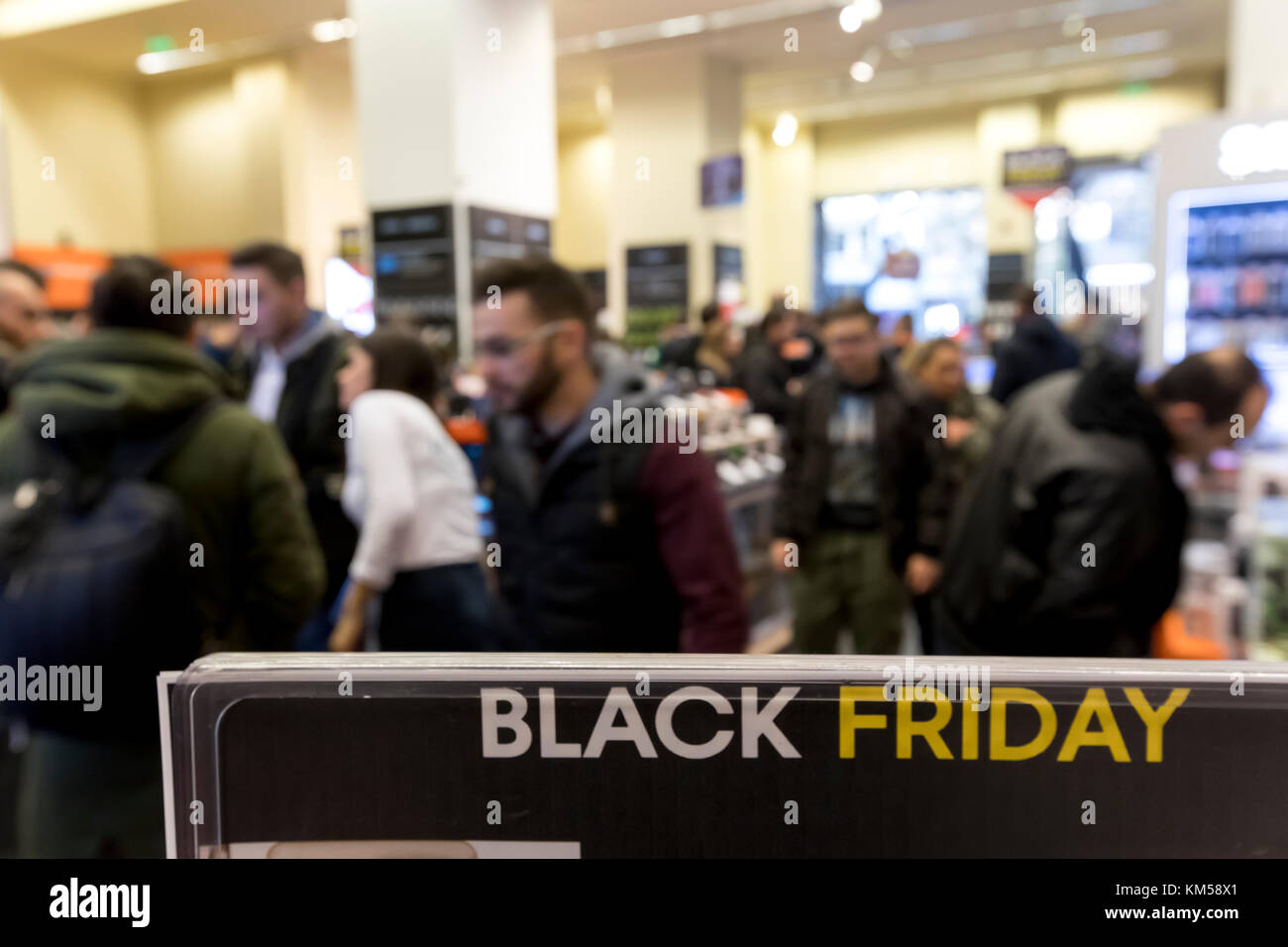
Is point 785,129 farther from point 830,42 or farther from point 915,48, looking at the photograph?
point 830,42

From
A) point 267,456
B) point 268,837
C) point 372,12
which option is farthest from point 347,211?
point 268,837

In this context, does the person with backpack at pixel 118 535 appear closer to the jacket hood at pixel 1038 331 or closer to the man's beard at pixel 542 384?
the man's beard at pixel 542 384

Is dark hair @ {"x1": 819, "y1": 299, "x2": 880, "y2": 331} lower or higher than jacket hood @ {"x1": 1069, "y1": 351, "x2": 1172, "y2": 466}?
higher

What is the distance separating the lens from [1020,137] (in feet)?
41.5

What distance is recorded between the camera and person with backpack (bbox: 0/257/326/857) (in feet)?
5.25

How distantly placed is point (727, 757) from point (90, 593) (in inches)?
58.2

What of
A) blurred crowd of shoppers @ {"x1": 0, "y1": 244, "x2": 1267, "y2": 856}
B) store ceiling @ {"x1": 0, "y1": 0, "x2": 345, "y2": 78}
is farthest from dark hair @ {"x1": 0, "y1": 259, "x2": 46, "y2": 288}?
store ceiling @ {"x1": 0, "y1": 0, "x2": 345, "y2": 78}

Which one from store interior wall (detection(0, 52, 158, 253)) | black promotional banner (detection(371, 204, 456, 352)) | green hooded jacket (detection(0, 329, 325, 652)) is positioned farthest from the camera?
store interior wall (detection(0, 52, 158, 253))

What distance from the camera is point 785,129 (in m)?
12.6

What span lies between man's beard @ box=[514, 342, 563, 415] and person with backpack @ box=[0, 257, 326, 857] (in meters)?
0.53

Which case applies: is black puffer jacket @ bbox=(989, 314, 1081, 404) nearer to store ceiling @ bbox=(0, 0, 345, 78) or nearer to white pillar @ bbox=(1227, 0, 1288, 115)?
white pillar @ bbox=(1227, 0, 1288, 115)

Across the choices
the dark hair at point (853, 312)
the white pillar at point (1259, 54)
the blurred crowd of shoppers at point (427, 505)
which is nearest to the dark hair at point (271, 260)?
the blurred crowd of shoppers at point (427, 505)

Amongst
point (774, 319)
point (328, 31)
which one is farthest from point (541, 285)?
point (328, 31)
